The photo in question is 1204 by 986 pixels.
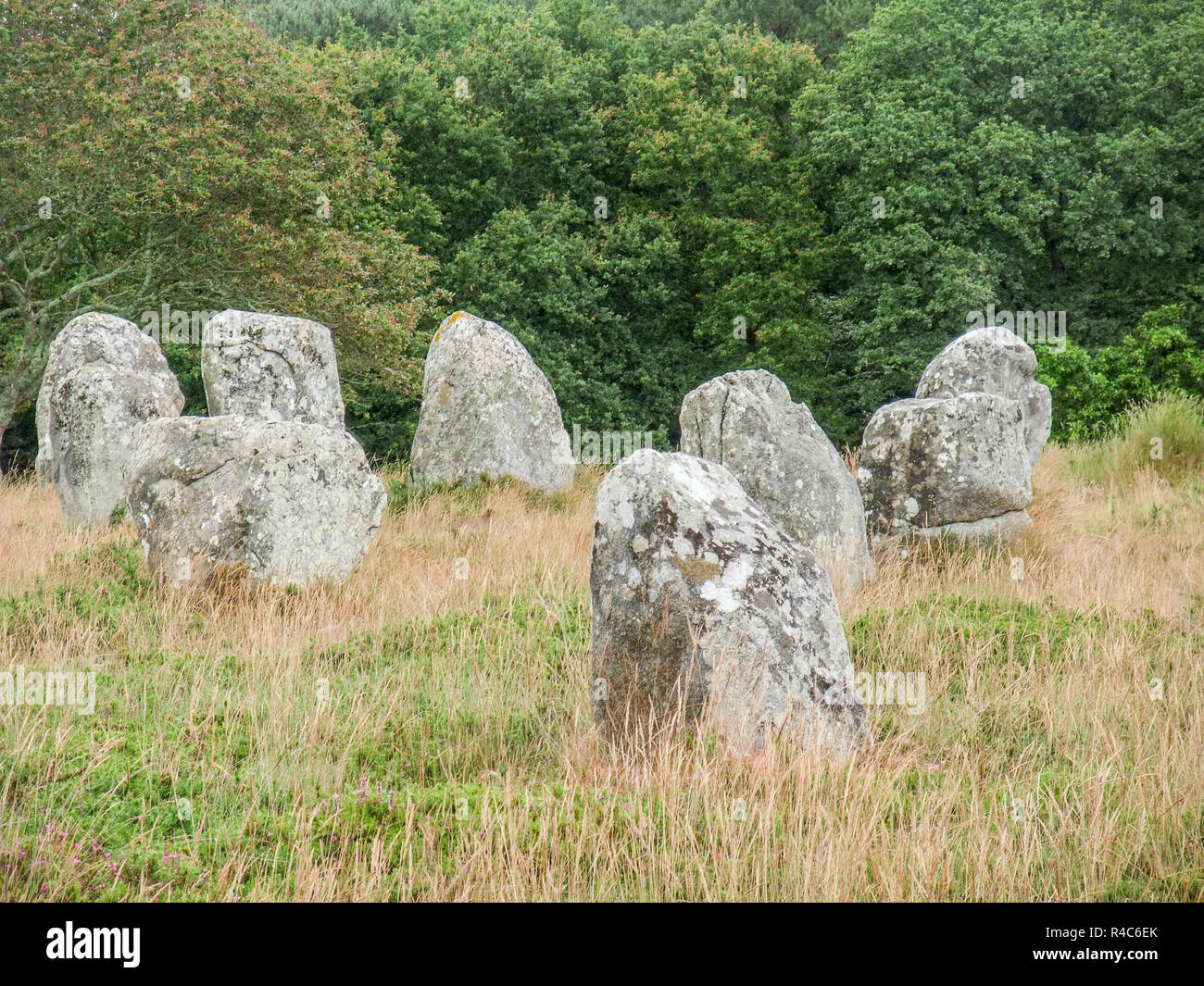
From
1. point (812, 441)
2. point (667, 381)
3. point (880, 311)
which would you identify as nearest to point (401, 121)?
point (667, 381)

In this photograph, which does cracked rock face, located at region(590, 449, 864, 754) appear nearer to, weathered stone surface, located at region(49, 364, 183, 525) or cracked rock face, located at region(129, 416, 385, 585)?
cracked rock face, located at region(129, 416, 385, 585)

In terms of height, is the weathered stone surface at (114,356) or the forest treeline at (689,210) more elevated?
the forest treeline at (689,210)

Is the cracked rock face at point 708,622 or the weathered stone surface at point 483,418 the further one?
the weathered stone surface at point 483,418

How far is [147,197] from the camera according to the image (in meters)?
17.6

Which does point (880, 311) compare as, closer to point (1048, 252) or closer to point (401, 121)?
point (1048, 252)

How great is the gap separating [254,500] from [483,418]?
5.91m

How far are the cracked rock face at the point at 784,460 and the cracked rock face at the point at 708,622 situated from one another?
3.95m

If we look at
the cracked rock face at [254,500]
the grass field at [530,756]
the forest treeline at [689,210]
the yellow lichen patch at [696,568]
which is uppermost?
the forest treeline at [689,210]

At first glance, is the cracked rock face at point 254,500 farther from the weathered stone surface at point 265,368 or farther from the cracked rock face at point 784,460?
the cracked rock face at point 784,460

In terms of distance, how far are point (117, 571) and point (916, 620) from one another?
6740 mm

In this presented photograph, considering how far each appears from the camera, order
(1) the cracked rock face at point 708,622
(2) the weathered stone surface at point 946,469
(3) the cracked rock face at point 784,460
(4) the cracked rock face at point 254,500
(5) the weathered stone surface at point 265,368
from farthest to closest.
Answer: (5) the weathered stone surface at point 265,368 < (2) the weathered stone surface at point 946,469 < (3) the cracked rock face at point 784,460 < (4) the cracked rock face at point 254,500 < (1) the cracked rock face at point 708,622

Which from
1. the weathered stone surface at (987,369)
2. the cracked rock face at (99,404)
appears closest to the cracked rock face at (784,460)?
the weathered stone surface at (987,369)

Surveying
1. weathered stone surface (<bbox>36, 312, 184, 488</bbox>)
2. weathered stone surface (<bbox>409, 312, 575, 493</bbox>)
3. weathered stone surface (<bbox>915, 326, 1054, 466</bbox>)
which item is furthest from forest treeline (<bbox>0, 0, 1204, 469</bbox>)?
weathered stone surface (<bbox>915, 326, 1054, 466</bbox>)

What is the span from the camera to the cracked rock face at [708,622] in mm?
5031
